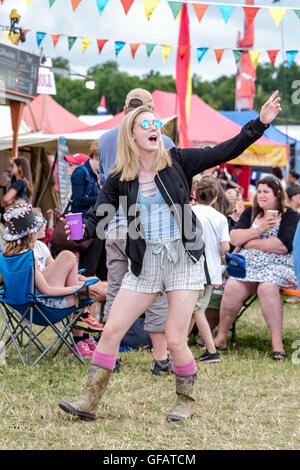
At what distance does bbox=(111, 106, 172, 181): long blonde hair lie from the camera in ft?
12.2

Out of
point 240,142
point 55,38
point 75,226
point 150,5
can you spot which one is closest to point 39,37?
point 55,38

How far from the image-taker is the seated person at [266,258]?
19.9ft

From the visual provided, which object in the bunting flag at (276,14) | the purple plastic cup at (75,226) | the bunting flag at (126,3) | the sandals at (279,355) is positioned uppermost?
the bunting flag at (126,3)

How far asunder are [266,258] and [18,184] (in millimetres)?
4478

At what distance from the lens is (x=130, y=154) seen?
377 centimetres

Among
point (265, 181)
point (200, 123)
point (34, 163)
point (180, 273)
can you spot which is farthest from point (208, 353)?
point (34, 163)

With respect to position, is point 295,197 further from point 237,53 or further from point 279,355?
point 279,355

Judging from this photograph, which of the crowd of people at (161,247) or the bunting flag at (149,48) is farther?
the bunting flag at (149,48)

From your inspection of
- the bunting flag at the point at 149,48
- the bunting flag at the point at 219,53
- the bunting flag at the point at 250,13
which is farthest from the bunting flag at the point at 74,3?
the bunting flag at the point at 219,53

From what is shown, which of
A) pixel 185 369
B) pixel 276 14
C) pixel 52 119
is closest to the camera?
pixel 185 369

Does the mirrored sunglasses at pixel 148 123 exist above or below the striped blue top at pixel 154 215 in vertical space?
above

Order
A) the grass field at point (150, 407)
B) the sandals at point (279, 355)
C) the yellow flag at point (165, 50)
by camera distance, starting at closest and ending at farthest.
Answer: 1. the grass field at point (150, 407)
2. the sandals at point (279, 355)
3. the yellow flag at point (165, 50)

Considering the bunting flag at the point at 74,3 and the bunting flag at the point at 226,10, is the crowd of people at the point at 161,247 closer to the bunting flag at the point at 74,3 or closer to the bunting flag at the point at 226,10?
the bunting flag at the point at 74,3

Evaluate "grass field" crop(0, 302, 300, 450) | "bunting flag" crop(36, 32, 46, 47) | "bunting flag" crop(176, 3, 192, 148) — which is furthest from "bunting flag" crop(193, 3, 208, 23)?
"grass field" crop(0, 302, 300, 450)
